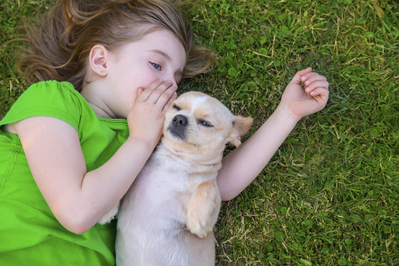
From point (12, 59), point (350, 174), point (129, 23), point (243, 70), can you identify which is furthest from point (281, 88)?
point (12, 59)

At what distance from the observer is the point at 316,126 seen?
3.71 meters

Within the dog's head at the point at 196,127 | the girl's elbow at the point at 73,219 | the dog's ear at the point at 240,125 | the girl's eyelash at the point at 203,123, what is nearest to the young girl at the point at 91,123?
the girl's elbow at the point at 73,219

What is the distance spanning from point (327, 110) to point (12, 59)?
404 cm

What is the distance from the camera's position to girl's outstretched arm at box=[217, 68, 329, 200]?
3.15m

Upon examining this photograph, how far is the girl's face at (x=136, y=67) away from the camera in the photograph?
296 cm

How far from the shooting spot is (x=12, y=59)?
13.0ft

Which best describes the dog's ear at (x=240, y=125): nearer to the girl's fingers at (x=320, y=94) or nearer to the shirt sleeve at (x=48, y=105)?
the girl's fingers at (x=320, y=94)

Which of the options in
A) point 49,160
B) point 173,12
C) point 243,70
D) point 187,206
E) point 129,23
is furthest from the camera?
point 243,70

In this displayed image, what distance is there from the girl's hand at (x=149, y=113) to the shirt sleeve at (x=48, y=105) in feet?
1.62

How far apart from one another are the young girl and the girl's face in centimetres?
1

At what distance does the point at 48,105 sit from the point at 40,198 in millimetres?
820

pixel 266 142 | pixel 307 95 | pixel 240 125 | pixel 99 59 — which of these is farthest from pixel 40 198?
pixel 307 95

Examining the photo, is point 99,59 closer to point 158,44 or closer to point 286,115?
point 158,44

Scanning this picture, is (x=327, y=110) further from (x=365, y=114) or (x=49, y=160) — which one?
(x=49, y=160)
